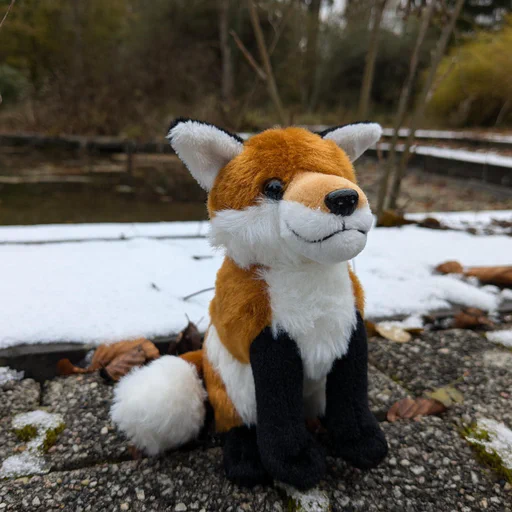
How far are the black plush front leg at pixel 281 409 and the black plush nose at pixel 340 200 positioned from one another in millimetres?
271

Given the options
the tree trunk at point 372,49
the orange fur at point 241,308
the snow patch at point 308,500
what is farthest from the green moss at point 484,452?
the tree trunk at point 372,49

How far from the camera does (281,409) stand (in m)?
0.90

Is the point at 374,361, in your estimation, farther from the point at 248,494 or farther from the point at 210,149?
Answer: the point at 210,149

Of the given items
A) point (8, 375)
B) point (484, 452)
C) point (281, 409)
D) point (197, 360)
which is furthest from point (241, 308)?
point (8, 375)

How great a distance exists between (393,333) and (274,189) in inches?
37.9

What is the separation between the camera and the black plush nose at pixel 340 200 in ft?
2.57

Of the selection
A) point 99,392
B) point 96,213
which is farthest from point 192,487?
point 96,213

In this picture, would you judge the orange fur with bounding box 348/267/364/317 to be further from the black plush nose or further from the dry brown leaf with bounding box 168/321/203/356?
the dry brown leaf with bounding box 168/321/203/356

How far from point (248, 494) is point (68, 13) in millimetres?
15088

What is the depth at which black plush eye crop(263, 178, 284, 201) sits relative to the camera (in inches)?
33.9

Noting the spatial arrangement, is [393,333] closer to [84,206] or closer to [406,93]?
[406,93]

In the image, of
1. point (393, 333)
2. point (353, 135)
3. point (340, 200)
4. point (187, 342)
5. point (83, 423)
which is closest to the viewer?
point (340, 200)

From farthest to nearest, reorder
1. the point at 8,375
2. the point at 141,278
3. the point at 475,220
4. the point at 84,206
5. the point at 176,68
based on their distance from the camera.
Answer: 1. the point at 176,68
2. the point at 84,206
3. the point at 475,220
4. the point at 141,278
5. the point at 8,375

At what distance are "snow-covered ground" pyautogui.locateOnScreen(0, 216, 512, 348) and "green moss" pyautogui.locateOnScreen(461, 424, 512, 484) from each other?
62 centimetres
